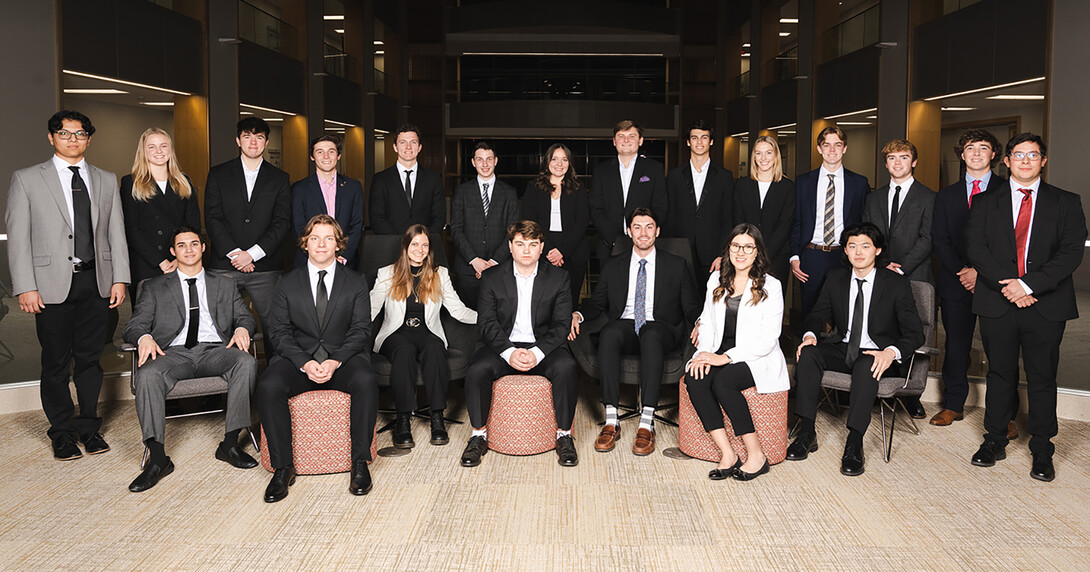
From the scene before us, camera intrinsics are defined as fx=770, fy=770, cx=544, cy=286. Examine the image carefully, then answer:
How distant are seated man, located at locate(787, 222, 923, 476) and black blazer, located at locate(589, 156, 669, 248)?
1.29 meters

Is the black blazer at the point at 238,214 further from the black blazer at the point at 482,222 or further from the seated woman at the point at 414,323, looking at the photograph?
the black blazer at the point at 482,222

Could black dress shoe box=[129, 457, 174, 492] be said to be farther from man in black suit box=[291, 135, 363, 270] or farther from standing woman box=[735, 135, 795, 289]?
standing woman box=[735, 135, 795, 289]

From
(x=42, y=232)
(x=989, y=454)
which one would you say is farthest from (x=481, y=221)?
(x=989, y=454)

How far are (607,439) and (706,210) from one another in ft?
5.70

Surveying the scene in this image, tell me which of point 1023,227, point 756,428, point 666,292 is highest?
point 1023,227

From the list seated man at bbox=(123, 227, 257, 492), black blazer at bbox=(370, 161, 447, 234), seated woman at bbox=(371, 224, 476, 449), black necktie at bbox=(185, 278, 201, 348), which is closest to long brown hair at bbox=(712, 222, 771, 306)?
seated woman at bbox=(371, 224, 476, 449)

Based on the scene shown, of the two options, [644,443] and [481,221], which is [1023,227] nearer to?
[644,443]

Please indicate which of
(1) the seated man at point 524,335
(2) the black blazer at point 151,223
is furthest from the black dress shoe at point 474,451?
(2) the black blazer at point 151,223

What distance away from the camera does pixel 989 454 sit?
396cm

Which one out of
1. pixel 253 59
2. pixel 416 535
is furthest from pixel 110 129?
pixel 416 535

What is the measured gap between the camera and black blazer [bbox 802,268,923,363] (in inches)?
162

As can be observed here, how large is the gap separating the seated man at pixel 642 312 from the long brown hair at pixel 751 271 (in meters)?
0.45

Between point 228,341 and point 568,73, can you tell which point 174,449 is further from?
point 568,73

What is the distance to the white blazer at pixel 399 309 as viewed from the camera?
4457 mm
